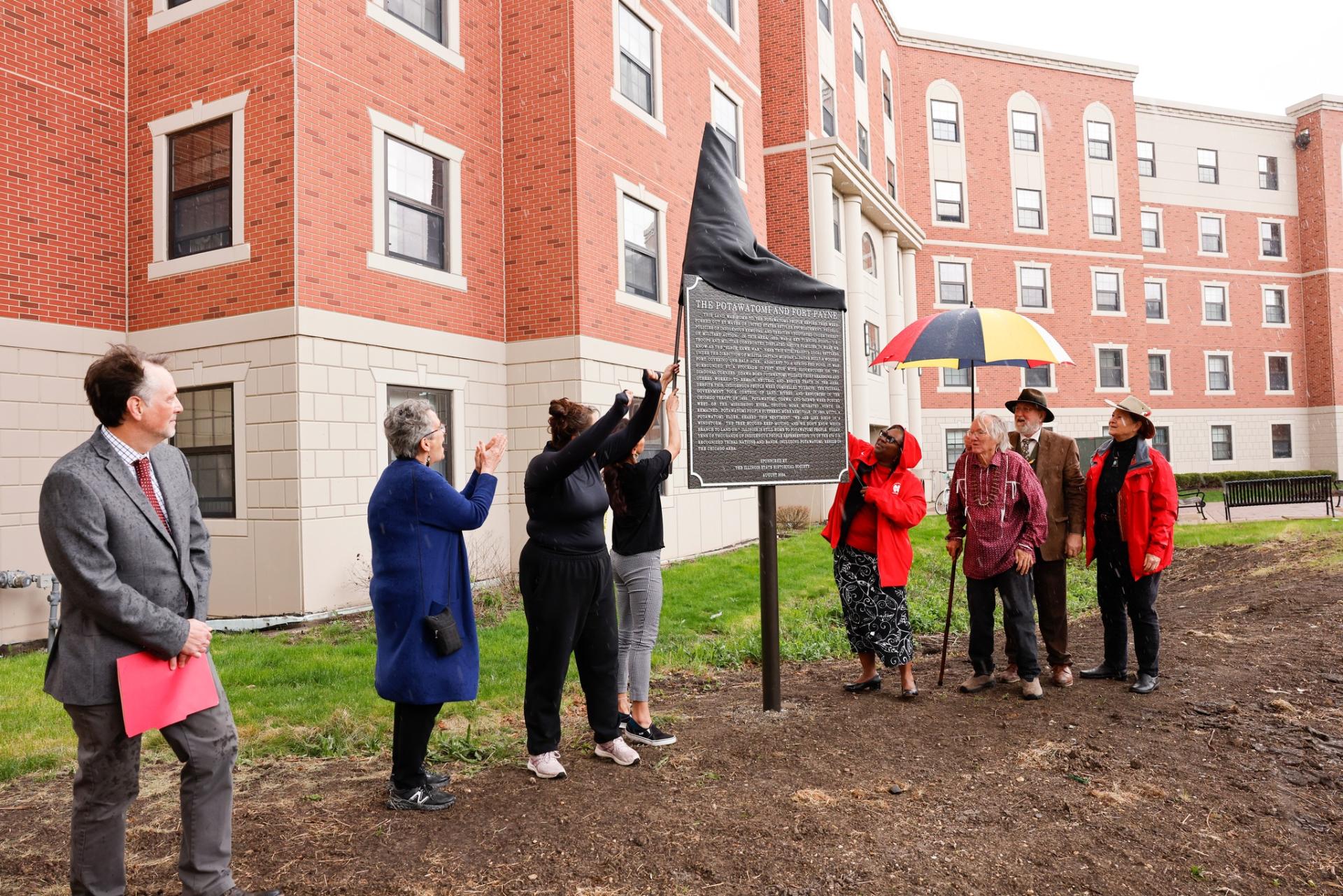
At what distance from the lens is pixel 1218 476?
3331 cm

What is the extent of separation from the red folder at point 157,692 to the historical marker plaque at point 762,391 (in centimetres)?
302

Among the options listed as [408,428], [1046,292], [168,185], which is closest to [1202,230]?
[1046,292]

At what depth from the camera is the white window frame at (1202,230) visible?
1433 inches

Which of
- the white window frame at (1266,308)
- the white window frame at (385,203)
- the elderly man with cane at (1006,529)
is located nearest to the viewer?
the elderly man with cane at (1006,529)

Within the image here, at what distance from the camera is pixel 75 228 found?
10555 mm

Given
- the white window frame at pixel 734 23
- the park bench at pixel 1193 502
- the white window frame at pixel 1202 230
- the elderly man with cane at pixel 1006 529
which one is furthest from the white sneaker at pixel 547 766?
the white window frame at pixel 1202 230

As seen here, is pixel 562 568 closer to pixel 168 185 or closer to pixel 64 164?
pixel 168 185

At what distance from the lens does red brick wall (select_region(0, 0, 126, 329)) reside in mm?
9891

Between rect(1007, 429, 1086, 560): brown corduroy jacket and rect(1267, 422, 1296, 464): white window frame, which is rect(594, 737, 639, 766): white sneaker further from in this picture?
rect(1267, 422, 1296, 464): white window frame

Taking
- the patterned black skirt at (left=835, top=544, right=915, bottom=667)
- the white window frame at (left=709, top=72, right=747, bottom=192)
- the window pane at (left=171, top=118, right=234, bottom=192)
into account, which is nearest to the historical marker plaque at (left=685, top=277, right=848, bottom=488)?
the patterned black skirt at (left=835, top=544, right=915, bottom=667)

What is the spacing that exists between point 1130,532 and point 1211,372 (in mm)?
35260

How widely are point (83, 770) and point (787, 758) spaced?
3.35 metres

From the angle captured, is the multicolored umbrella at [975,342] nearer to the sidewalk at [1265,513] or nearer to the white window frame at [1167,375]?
the sidewalk at [1265,513]

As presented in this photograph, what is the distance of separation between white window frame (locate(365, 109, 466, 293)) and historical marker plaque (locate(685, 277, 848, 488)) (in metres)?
6.73
